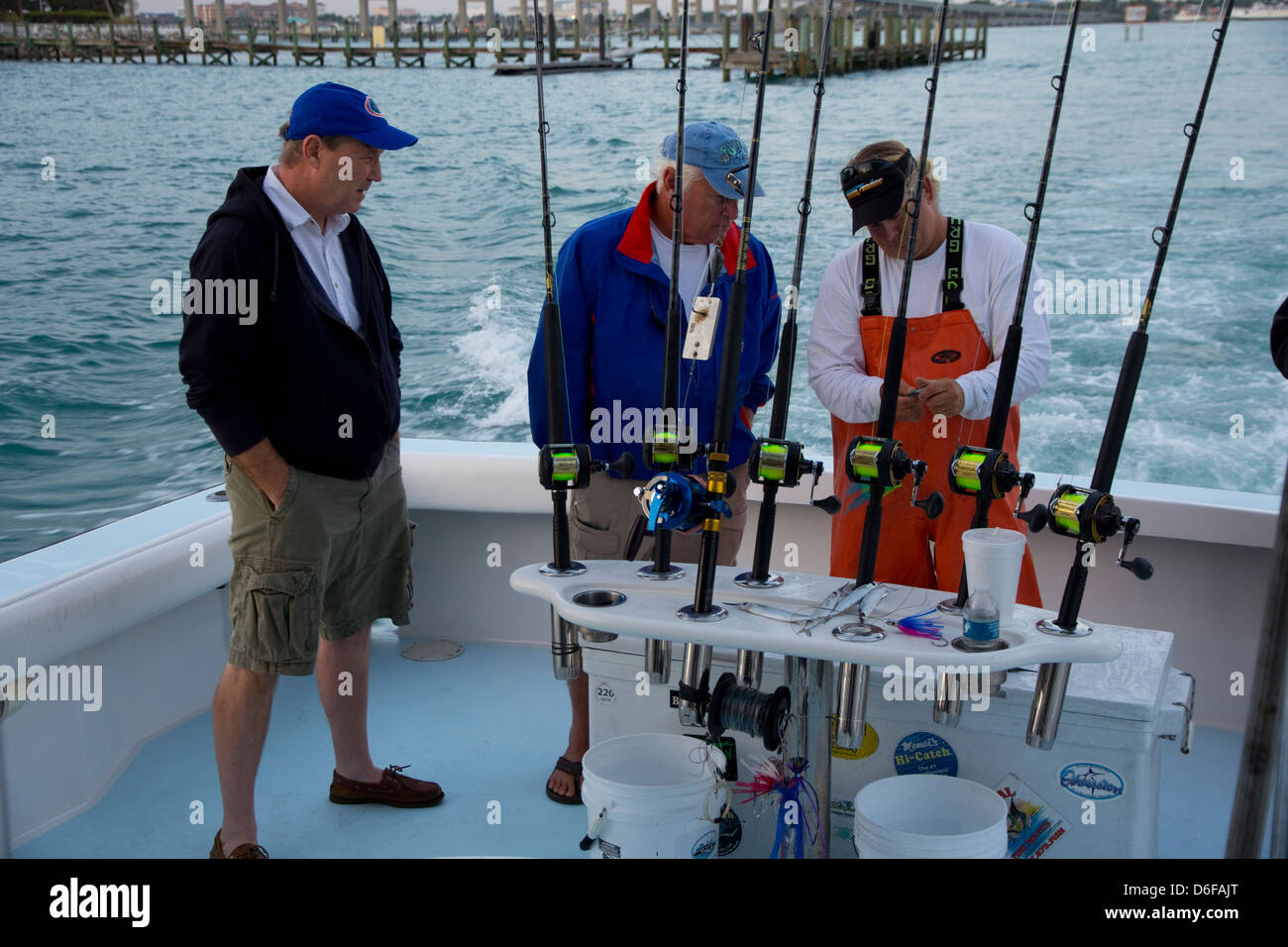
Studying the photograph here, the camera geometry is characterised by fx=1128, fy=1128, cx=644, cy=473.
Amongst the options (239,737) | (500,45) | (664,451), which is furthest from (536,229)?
(664,451)

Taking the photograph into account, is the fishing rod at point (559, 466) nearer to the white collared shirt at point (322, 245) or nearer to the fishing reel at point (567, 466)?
the fishing reel at point (567, 466)

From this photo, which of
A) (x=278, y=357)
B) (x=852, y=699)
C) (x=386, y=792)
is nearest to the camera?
(x=852, y=699)

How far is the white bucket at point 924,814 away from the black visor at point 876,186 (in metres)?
0.95

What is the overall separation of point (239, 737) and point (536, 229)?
314 inches

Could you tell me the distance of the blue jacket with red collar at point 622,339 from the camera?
2.07m

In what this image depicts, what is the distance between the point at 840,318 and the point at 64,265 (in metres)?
8.65

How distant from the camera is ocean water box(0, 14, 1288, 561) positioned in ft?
19.1

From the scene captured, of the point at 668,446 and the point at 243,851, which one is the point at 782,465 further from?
the point at 243,851

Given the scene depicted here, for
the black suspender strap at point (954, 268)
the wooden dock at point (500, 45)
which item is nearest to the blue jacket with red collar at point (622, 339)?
the black suspender strap at point (954, 268)

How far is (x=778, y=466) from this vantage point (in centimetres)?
160

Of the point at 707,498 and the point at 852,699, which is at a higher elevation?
the point at 707,498

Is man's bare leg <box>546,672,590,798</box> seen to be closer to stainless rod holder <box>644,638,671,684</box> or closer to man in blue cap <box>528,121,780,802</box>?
man in blue cap <box>528,121,780,802</box>
